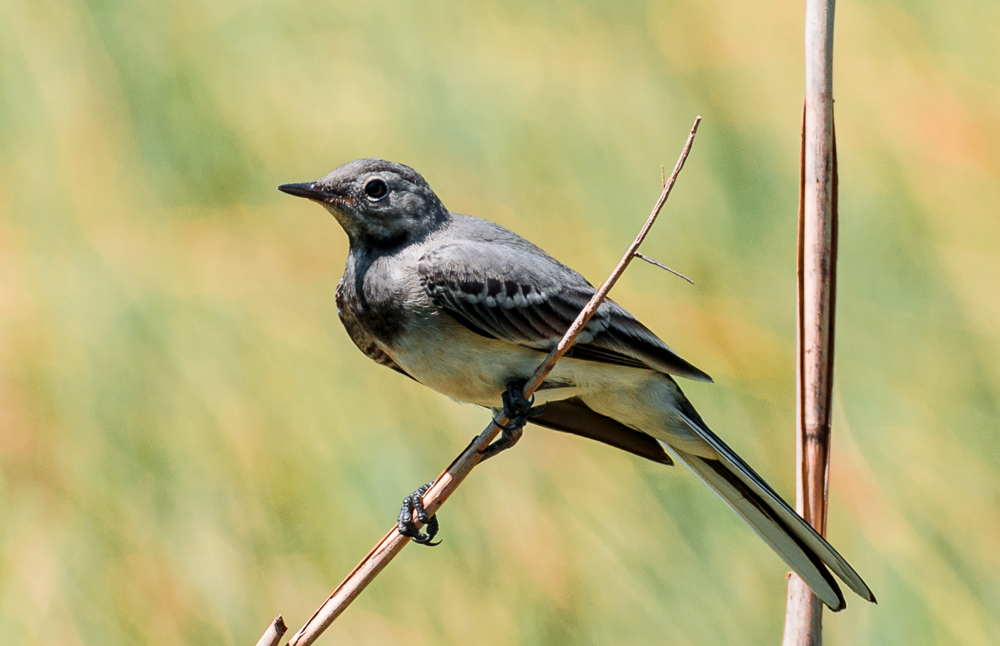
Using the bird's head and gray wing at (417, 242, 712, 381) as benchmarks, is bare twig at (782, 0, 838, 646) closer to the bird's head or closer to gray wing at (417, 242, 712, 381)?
gray wing at (417, 242, 712, 381)

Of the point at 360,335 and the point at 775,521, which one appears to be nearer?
the point at 775,521

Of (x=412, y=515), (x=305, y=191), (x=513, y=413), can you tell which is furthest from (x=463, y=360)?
(x=305, y=191)

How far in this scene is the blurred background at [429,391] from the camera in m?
4.07

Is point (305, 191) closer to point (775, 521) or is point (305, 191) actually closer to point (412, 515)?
point (412, 515)

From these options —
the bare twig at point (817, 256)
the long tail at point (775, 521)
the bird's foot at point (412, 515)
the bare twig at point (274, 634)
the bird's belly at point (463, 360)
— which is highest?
the bare twig at point (817, 256)

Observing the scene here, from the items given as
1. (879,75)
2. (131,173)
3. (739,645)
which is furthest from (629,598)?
(131,173)

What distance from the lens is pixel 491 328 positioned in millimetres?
3334

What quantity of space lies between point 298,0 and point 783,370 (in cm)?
351

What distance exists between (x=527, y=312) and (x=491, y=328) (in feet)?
0.47

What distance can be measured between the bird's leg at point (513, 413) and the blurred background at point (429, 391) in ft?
3.09

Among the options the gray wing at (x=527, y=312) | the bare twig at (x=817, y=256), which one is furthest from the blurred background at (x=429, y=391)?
the bare twig at (x=817, y=256)

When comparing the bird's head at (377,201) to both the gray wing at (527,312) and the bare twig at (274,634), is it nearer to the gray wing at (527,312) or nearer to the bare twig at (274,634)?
the gray wing at (527,312)

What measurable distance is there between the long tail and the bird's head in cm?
129

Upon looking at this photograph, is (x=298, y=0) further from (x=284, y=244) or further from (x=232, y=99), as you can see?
(x=284, y=244)
